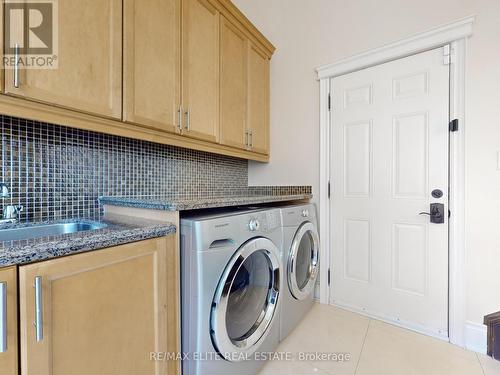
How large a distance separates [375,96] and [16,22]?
84.5 inches

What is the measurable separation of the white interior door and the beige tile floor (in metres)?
0.15

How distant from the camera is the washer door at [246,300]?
1.06 m

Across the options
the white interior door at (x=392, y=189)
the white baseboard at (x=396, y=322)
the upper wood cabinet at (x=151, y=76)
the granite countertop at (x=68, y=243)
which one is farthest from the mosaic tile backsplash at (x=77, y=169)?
the white baseboard at (x=396, y=322)

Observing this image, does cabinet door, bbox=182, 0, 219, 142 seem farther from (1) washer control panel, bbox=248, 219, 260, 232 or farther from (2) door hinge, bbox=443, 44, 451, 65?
(2) door hinge, bbox=443, 44, 451, 65

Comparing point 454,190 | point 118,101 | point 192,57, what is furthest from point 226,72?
point 454,190

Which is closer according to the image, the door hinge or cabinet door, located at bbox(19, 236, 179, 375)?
cabinet door, located at bbox(19, 236, 179, 375)

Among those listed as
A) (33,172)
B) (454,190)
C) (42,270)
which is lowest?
(42,270)

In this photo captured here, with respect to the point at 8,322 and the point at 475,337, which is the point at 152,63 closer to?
the point at 8,322

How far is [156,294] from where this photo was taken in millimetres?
962

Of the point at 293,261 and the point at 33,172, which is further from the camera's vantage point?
the point at 293,261

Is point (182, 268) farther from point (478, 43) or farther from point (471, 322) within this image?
point (478, 43)

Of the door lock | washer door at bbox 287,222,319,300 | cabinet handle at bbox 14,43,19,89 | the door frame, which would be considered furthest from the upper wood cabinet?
the door lock
